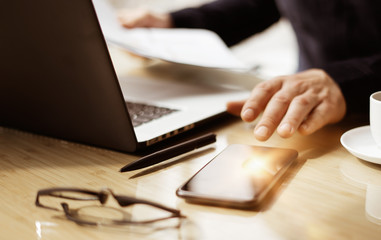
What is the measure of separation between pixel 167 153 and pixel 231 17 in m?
0.94

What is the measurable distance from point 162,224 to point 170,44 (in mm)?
694

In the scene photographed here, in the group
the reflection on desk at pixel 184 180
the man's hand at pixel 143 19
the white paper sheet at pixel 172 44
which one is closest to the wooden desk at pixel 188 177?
the reflection on desk at pixel 184 180

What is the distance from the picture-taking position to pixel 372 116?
545 millimetres

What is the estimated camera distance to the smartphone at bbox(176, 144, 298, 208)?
1.45 feet

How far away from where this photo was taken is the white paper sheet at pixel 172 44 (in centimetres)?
89

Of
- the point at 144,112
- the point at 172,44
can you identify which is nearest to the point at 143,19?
the point at 172,44

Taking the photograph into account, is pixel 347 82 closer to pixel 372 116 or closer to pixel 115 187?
pixel 372 116

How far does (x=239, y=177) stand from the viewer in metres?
0.48

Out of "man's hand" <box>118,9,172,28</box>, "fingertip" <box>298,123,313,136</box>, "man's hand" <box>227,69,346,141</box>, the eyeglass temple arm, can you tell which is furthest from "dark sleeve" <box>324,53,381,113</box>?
"man's hand" <box>118,9,172,28</box>

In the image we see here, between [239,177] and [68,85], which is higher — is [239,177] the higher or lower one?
the lower one

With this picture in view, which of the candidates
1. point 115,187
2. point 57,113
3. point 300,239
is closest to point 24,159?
point 57,113

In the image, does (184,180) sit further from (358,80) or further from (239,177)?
(358,80)

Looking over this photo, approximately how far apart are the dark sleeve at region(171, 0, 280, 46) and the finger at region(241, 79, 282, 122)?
0.71 m

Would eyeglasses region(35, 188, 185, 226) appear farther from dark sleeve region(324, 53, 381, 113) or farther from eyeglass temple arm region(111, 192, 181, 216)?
dark sleeve region(324, 53, 381, 113)
